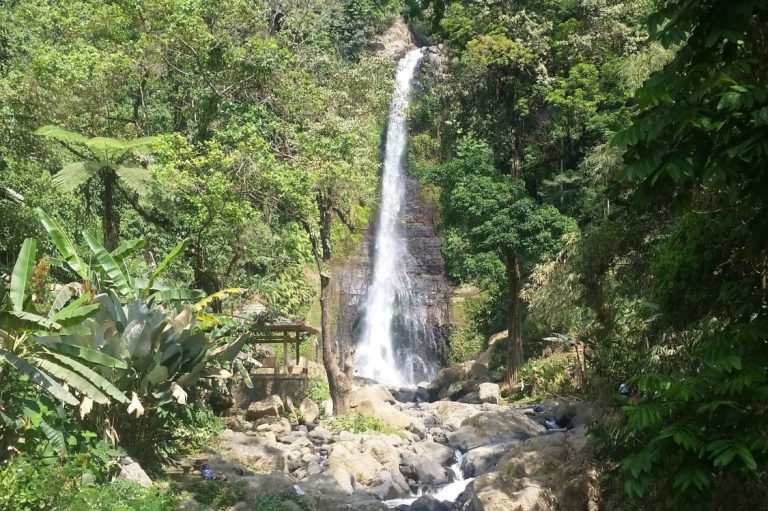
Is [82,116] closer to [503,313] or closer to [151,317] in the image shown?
[151,317]

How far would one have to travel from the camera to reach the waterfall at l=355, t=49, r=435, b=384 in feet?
94.9

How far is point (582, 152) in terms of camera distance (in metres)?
28.9

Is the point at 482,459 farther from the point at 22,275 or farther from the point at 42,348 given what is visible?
the point at 22,275

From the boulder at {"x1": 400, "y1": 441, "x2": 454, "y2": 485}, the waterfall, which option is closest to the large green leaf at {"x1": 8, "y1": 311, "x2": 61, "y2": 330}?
the boulder at {"x1": 400, "y1": 441, "x2": 454, "y2": 485}

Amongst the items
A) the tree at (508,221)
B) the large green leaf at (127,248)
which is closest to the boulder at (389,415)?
the tree at (508,221)

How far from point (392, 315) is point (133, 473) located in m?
20.1

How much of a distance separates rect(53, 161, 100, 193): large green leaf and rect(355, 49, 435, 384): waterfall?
1533cm

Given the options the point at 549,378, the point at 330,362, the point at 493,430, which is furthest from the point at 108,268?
the point at 549,378

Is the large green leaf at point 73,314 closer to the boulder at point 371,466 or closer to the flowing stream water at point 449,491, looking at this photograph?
the boulder at point 371,466

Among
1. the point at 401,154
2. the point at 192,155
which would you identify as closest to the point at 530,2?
the point at 401,154

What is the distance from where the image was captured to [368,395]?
66.9ft

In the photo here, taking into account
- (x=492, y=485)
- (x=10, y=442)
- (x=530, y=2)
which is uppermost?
(x=530, y=2)

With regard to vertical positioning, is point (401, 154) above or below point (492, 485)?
above

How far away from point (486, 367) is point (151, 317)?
15520 mm
